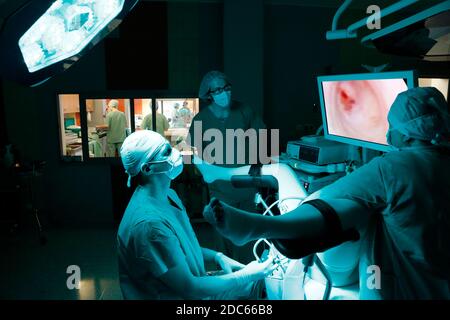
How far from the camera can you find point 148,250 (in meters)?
1.16

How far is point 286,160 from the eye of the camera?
107 inches

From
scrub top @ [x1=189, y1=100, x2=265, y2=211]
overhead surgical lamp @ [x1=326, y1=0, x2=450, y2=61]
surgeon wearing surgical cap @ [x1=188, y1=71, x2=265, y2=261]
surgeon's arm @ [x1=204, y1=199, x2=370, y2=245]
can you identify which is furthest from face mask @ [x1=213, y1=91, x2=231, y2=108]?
surgeon's arm @ [x1=204, y1=199, x2=370, y2=245]

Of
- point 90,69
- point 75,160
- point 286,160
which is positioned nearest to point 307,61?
point 286,160

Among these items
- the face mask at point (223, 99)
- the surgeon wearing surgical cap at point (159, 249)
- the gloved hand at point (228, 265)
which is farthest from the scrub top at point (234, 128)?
the surgeon wearing surgical cap at point (159, 249)

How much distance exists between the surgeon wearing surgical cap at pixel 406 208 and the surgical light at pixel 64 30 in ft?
2.62

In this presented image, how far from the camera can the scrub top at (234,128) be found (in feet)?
8.38

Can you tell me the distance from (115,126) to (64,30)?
3.71 m

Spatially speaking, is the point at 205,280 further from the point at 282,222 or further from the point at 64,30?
the point at 64,30

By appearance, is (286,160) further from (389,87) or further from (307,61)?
(307,61)

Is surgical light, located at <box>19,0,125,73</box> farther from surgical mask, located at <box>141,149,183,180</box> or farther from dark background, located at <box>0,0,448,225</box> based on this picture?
dark background, located at <box>0,0,448,225</box>

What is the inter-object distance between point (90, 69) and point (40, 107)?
68cm

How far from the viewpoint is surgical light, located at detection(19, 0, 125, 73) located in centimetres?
101

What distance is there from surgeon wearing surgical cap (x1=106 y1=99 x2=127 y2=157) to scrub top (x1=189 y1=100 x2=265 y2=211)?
7.33ft

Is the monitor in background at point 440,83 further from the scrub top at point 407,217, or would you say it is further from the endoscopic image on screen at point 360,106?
the scrub top at point 407,217
